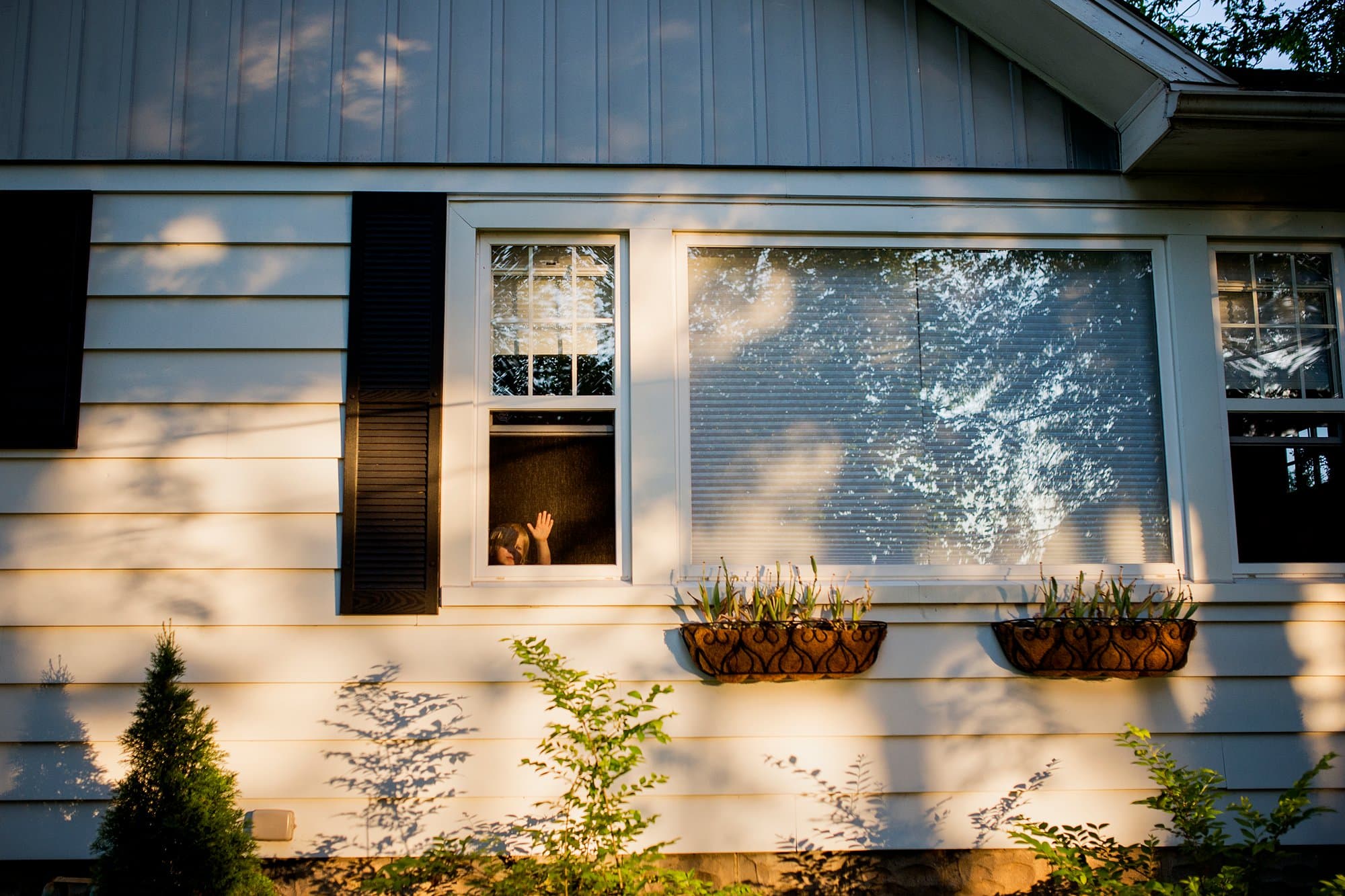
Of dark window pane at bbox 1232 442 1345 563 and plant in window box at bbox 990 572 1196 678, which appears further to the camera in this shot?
dark window pane at bbox 1232 442 1345 563

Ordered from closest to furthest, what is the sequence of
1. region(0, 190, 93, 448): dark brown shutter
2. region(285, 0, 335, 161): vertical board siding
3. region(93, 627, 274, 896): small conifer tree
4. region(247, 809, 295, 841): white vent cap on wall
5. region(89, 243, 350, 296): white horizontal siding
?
region(93, 627, 274, 896): small conifer tree → region(247, 809, 295, 841): white vent cap on wall → region(0, 190, 93, 448): dark brown shutter → region(89, 243, 350, 296): white horizontal siding → region(285, 0, 335, 161): vertical board siding

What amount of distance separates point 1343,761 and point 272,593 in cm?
415

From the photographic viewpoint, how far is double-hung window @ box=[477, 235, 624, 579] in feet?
12.0

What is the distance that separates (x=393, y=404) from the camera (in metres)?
3.61

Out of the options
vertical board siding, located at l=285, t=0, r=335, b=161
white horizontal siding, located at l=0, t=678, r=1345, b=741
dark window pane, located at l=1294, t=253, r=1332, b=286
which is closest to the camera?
white horizontal siding, located at l=0, t=678, r=1345, b=741

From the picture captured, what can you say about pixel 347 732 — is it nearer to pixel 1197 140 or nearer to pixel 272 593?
pixel 272 593

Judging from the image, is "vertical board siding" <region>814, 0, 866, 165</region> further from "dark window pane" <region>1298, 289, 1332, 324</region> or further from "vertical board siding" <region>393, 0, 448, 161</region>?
"dark window pane" <region>1298, 289, 1332, 324</region>

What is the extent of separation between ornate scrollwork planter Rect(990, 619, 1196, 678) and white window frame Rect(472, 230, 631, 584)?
157cm

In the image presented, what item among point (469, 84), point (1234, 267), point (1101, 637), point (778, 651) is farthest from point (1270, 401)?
point (469, 84)

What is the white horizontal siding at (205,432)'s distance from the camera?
3.57m

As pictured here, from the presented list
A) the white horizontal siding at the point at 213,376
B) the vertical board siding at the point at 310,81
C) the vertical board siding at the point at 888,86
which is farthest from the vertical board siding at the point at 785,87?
the white horizontal siding at the point at 213,376

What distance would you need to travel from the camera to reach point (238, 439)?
3.58m

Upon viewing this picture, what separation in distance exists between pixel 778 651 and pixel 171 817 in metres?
2.08

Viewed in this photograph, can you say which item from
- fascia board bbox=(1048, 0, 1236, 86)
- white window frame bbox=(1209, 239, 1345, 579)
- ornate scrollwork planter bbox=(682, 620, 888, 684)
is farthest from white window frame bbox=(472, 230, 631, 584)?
white window frame bbox=(1209, 239, 1345, 579)
